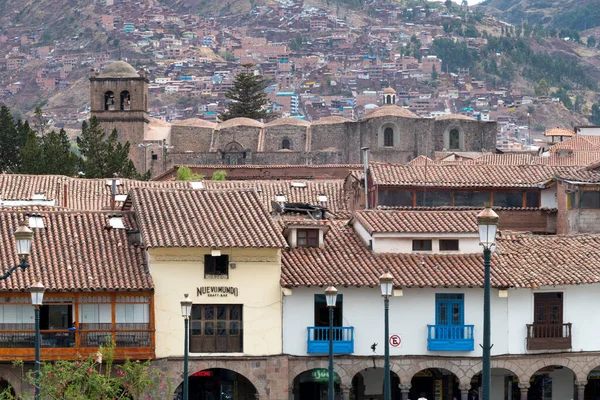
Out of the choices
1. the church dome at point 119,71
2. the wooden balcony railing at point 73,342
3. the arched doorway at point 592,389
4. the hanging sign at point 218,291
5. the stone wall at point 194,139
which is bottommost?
the arched doorway at point 592,389

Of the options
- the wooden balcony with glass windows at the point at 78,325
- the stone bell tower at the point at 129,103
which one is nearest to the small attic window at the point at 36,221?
the wooden balcony with glass windows at the point at 78,325

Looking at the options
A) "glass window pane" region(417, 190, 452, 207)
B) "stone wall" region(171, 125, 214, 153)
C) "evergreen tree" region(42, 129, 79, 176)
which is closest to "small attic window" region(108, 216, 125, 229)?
"glass window pane" region(417, 190, 452, 207)

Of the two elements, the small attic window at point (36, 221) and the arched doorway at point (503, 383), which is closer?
the small attic window at point (36, 221)

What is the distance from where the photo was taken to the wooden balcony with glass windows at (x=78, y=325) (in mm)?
35750

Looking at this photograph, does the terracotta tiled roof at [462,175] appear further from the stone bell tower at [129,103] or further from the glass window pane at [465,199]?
the stone bell tower at [129,103]

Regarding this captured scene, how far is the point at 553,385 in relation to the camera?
40.9 metres

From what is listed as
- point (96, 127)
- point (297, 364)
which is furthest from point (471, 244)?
point (96, 127)

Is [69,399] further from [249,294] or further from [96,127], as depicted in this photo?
[96,127]

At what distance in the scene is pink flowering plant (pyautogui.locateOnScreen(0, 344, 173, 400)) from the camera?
3006 centimetres

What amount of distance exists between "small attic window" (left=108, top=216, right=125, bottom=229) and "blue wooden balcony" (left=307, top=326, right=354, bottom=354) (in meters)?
5.29

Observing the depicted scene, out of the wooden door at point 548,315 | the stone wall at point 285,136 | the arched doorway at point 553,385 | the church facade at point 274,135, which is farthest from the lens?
the stone wall at point 285,136

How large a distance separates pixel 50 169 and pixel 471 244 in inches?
1587

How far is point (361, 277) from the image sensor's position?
3762 cm

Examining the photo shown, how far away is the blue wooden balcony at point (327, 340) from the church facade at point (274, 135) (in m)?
78.0
